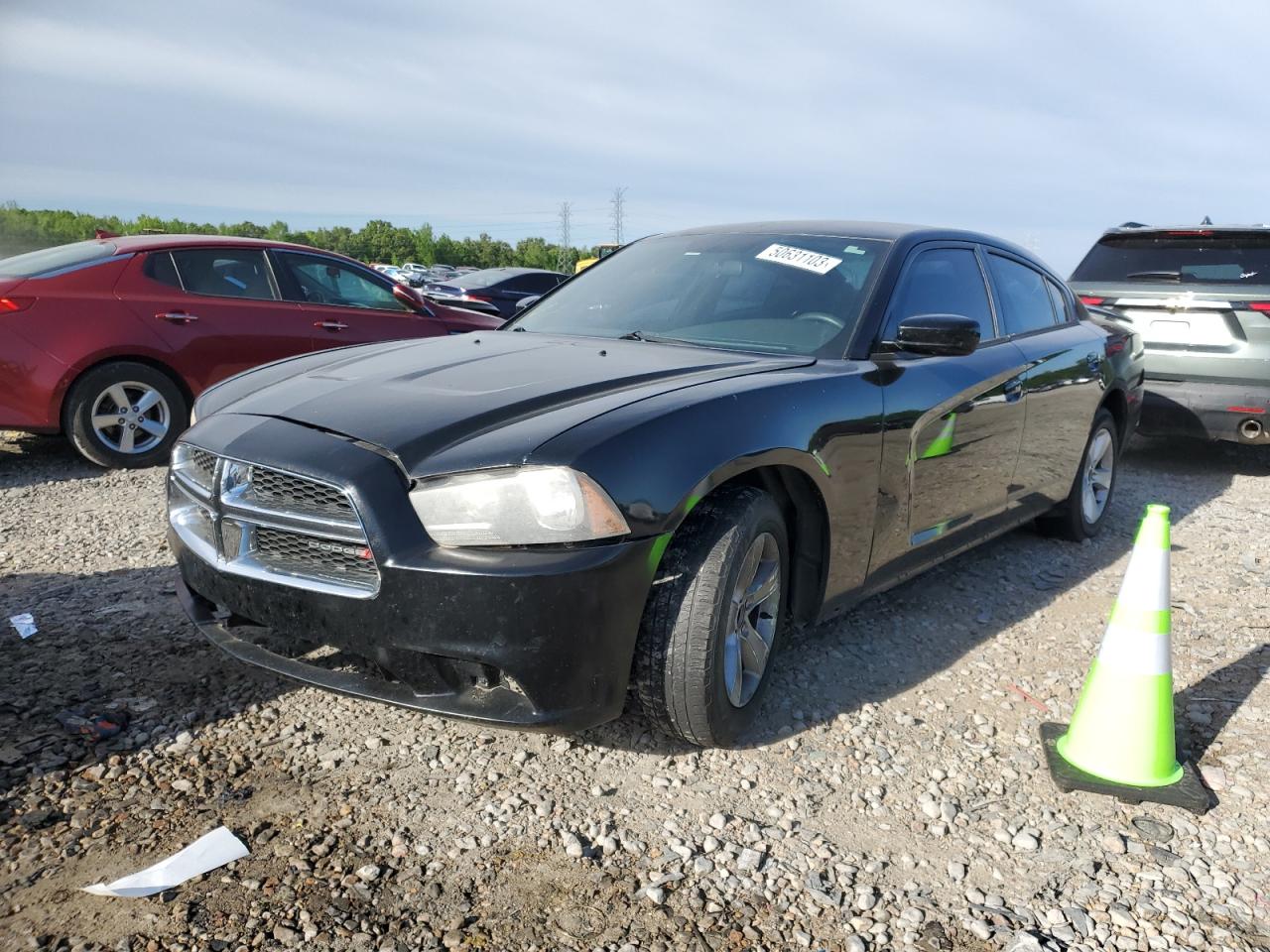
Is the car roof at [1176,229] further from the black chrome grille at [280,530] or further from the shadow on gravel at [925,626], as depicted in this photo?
the black chrome grille at [280,530]

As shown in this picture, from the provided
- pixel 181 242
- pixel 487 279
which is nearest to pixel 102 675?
pixel 181 242

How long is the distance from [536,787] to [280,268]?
5246 millimetres

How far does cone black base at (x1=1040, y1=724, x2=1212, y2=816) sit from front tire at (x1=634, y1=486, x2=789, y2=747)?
91 cm

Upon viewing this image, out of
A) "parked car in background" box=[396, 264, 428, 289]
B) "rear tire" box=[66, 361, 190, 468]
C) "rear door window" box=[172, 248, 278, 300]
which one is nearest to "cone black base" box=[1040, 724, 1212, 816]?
"rear tire" box=[66, 361, 190, 468]

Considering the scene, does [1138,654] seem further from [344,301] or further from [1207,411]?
[344,301]

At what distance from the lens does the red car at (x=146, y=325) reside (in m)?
5.81

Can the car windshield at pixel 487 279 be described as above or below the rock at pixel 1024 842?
above

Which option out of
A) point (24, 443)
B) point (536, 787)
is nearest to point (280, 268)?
point (24, 443)

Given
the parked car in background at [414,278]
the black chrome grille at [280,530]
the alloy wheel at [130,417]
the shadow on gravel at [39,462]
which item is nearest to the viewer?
the black chrome grille at [280,530]

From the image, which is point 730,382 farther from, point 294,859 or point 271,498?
point 294,859

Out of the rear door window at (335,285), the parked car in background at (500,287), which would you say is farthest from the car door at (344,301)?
the parked car in background at (500,287)

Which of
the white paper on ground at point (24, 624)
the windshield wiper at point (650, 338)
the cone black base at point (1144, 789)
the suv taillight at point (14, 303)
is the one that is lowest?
the cone black base at point (1144, 789)

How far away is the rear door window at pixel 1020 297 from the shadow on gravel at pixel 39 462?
511 cm

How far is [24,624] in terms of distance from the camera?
11.7ft
